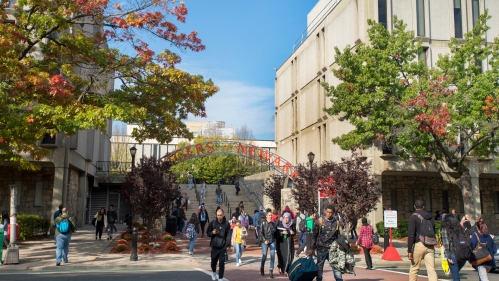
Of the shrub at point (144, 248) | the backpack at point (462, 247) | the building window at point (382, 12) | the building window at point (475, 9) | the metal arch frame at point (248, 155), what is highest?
the building window at point (475, 9)

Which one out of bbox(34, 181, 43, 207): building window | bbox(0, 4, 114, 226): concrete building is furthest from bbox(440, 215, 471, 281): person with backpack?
bbox(34, 181, 43, 207): building window

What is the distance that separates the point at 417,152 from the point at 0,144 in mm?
17280

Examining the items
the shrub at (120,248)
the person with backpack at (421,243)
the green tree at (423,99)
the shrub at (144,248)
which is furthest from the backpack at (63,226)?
the green tree at (423,99)

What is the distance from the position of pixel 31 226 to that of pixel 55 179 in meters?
3.52

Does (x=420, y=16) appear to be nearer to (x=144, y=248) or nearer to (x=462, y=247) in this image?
(x=144, y=248)

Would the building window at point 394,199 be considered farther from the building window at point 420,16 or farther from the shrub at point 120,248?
the shrub at point 120,248

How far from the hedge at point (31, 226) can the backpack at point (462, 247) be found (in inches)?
752

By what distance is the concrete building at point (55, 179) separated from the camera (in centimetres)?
2605

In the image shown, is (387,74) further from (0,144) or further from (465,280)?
(0,144)

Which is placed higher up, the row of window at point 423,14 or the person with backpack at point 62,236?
the row of window at point 423,14

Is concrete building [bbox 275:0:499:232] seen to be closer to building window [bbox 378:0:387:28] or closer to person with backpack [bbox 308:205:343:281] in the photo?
building window [bbox 378:0:387:28]

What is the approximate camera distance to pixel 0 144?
661 inches

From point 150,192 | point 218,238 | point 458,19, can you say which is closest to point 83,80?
point 150,192

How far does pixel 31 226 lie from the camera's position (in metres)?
23.0
